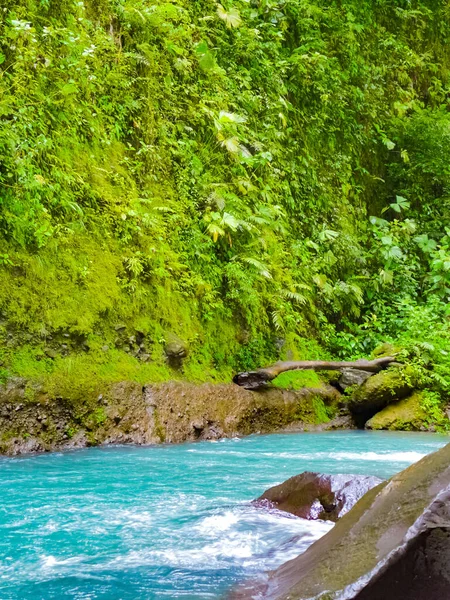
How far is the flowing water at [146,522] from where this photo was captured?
112 inches

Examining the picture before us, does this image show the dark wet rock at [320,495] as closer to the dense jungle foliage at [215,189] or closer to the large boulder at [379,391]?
the dense jungle foliage at [215,189]

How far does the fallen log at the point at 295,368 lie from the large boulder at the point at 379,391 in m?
0.29

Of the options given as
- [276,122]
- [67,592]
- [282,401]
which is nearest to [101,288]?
[282,401]

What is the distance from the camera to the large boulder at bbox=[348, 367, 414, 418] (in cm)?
983

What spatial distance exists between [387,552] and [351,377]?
8228 mm

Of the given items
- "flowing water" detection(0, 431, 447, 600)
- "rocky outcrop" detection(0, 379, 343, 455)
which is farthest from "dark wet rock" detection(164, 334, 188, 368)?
"flowing water" detection(0, 431, 447, 600)

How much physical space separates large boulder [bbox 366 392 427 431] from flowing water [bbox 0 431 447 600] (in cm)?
275

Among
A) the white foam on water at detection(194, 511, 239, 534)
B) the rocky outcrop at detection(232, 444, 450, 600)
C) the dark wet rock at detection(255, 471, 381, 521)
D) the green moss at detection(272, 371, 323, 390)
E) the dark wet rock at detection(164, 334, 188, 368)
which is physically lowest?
the white foam on water at detection(194, 511, 239, 534)

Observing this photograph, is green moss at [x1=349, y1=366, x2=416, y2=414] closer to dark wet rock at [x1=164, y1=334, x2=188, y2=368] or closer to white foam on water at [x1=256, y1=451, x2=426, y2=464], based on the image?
white foam on water at [x1=256, y1=451, x2=426, y2=464]

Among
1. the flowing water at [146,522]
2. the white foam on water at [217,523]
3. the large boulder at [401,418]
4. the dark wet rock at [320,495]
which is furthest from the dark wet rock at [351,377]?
the white foam on water at [217,523]

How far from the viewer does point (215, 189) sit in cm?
1012

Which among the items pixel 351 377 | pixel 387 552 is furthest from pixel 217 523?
pixel 351 377

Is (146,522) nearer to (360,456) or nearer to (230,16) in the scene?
(360,456)

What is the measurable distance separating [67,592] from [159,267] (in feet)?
20.1
